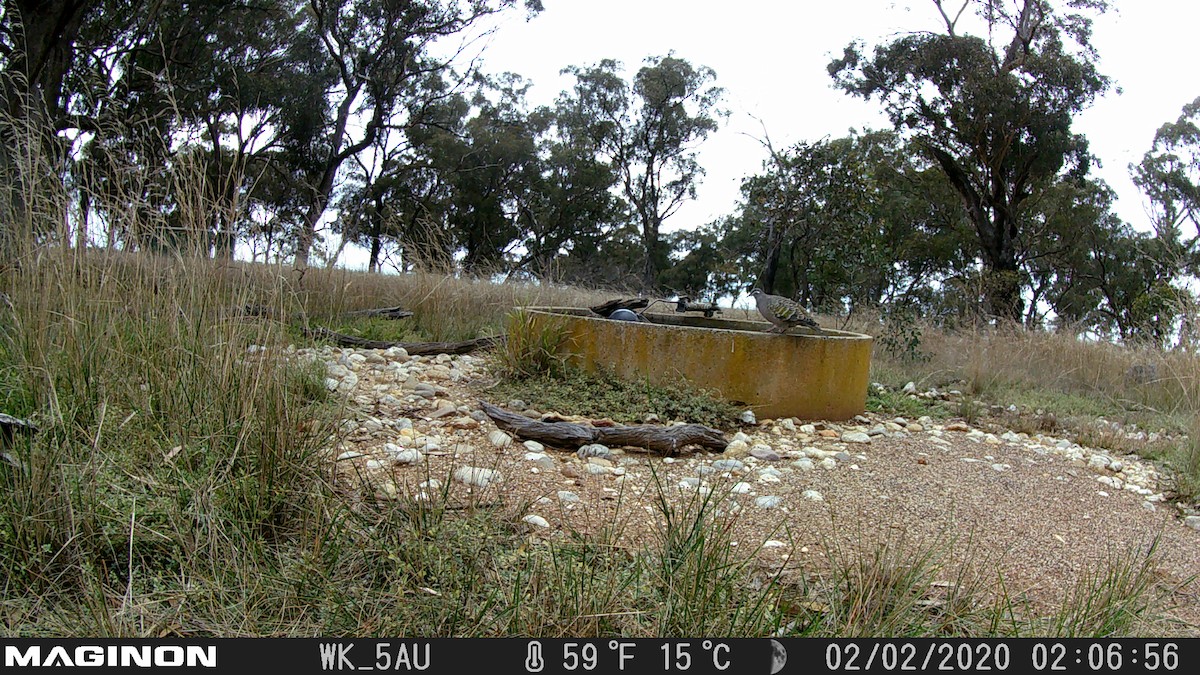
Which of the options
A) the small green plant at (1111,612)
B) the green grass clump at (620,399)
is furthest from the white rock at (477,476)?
the small green plant at (1111,612)

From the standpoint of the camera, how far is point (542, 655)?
5.51 ft

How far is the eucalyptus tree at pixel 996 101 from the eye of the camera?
1430 cm

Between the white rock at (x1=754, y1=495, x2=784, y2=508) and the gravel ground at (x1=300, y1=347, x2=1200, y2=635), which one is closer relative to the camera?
the gravel ground at (x1=300, y1=347, x2=1200, y2=635)

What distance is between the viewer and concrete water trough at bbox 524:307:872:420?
426 cm

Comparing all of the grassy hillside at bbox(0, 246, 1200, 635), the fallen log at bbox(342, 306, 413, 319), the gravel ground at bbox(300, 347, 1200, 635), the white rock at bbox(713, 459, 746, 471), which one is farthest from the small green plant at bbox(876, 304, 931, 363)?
the grassy hillside at bbox(0, 246, 1200, 635)

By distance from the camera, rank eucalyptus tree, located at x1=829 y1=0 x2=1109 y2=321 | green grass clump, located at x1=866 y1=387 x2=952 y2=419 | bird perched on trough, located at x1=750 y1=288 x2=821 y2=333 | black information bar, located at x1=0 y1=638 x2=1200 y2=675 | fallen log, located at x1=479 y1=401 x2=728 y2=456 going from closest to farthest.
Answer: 1. black information bar, located at x1=0 y1=638 x2=1200 y2=675
2. fallen log, located at x1=479 y1=401 x2=728 y2=456
3. bird perched on trough, located at x1=750 y1=288 x2=821 y2=333
4. green grass clump, located at x1=866 y1=387 x2=952 y2=419
5. eucalyptus tree, located at x1=829 y1=0 x2=1109 y2=321

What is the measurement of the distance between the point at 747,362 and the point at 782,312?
301 mm

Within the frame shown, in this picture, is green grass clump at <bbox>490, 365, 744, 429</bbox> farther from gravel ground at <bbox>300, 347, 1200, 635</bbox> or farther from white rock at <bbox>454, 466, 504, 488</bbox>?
white rock at <bbox>454, 466, 504, 488</bbox>

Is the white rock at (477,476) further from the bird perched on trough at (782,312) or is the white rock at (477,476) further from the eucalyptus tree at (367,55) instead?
the eucalyptus tree at (367,55)

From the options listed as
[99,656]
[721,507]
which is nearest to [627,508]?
[721,507]

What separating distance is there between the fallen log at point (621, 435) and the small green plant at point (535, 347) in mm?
1050

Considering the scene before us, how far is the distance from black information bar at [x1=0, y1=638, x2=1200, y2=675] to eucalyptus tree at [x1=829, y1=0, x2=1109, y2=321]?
13053 mm

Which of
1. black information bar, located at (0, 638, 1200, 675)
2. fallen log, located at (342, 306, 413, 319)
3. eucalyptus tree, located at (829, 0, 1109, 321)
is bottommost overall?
black information bar, located at (0, 638, 1200, 675)

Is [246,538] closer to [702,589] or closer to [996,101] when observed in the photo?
[702,589]
